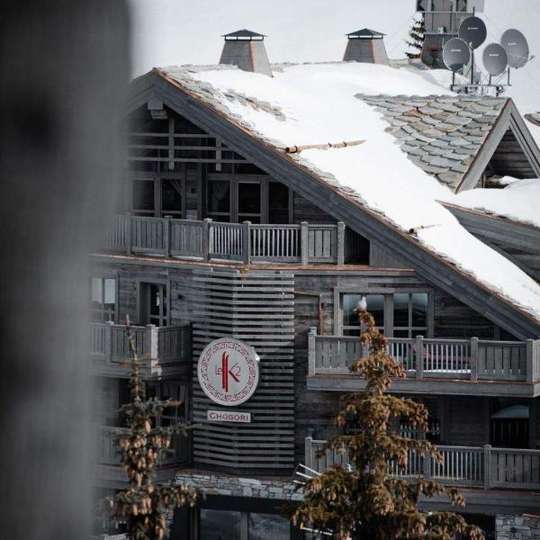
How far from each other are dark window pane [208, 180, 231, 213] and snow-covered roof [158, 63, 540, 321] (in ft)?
5.04

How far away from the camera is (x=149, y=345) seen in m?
32.7

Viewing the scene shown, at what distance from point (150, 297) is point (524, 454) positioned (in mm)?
8394

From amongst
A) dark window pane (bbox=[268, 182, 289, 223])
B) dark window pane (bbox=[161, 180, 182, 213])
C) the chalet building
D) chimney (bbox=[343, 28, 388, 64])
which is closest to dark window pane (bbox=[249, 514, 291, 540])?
the chalet building

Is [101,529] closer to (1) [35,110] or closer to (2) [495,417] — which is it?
(2) [495,417]

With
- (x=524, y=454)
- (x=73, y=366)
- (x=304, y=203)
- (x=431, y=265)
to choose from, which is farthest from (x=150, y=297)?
(x=73, y=366)

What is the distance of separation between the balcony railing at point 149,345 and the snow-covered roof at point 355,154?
406 cm

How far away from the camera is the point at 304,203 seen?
33.2 metres

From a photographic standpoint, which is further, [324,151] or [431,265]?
[324,151]

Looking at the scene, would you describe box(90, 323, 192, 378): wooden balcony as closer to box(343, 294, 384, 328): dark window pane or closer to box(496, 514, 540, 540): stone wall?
box(343, 294, 384, 328): dark window pane

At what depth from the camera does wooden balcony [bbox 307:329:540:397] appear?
3023 cm

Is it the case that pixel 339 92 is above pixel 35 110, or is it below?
above

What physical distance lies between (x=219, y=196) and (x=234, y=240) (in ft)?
6.92

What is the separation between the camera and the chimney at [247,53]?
136 ft

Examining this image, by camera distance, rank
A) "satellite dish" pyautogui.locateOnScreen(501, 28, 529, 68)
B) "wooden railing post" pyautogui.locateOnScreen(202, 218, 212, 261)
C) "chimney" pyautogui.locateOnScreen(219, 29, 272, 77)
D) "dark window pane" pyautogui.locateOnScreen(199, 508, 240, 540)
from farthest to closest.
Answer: "satellite dish" pyautogui.locateOnScreen(501, 28, 529, 68) → "chimney" pyautogui.locateOnScreen(219, 29, 272, 77) → "wooden railing post" pyautogui.locateOnScreen(202, 218, 212, 261) → "dark window pane" pyautogui.locateOnScreen(199, 508, 240, 540)
